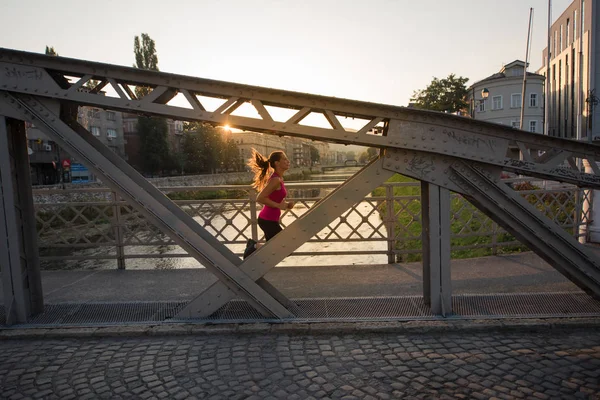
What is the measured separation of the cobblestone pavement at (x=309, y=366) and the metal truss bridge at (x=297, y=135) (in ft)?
1.97

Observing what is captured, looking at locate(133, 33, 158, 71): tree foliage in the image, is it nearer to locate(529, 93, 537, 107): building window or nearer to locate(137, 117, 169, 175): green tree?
locate(137, 117, 169, 175): green tree

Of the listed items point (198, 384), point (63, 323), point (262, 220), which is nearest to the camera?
point (198, 384)

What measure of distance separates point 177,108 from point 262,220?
178cm

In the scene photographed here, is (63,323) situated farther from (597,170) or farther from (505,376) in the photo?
(597,170)

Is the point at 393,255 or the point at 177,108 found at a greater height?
the point at 177,108

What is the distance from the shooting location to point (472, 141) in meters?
4.55

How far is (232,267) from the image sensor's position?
4.54 metres

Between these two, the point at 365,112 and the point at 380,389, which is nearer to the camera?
the point at 380,389

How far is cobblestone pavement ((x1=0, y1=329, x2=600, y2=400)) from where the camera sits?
328 centimetres

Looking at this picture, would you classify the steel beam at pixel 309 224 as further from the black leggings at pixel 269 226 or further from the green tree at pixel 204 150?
the green tree at pixel 204 150

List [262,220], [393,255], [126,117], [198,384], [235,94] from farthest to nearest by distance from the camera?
[126,117]
[393,255]
[262,220]
[235,94]
[198,384]

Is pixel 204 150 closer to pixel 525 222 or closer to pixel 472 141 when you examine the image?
pixel 472 141

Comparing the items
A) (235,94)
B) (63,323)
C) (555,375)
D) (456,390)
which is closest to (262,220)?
(235,94)

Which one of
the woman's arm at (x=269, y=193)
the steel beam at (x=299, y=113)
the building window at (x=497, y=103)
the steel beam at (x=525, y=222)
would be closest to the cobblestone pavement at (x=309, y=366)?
the steel beam at (x=525, y=222)
